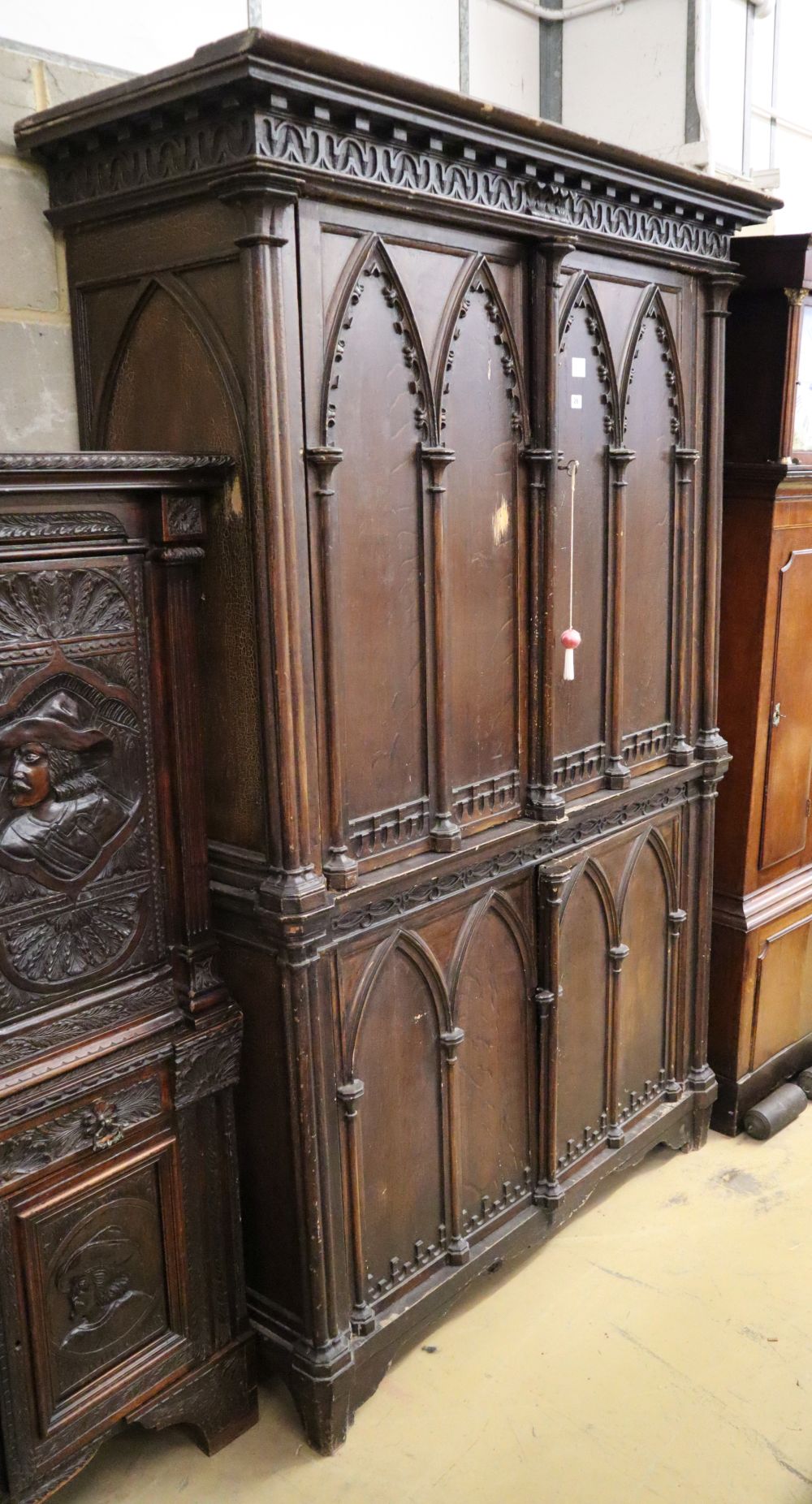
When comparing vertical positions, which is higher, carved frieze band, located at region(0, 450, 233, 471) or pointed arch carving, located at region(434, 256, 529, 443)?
pointed arch carving, located at region(434, 256, 529, 443)

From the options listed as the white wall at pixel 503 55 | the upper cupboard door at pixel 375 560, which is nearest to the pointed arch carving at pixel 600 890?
the upper cupboard door at pixel 375 560

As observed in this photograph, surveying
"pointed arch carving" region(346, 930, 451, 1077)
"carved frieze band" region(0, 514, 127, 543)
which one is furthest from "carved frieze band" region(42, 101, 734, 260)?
"pointed arch carving" region(346, 930, 451, 1077)

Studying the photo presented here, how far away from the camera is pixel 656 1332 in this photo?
8.57 ft

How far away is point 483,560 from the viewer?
94.5 inches

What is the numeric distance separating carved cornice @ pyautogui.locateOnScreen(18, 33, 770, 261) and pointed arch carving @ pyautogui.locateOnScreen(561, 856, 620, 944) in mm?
1368

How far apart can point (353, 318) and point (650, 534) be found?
3.50 ft

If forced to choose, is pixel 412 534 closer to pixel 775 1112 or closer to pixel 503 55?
pixel 503 55

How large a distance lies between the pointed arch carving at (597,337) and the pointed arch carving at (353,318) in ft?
1.43

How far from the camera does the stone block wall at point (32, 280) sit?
2.14m

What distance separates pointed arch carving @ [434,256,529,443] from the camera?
2.22 metres

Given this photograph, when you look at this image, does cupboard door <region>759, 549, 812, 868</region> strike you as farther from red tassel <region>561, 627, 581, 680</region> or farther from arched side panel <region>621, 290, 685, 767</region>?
red tassel <region>561, 627, 581, 680</region>

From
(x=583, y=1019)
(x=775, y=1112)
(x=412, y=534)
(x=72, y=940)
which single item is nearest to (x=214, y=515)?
(x=412, y=534)

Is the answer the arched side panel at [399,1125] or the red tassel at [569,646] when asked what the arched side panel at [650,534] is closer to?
the red tassel at [569,646]

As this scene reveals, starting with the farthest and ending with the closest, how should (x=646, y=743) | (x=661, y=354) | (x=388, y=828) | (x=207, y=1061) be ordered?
1. (x=646, y=743)
2. (x=661, y=354)
3. (x=388, y=828)
4. (x=207, y=1061)
